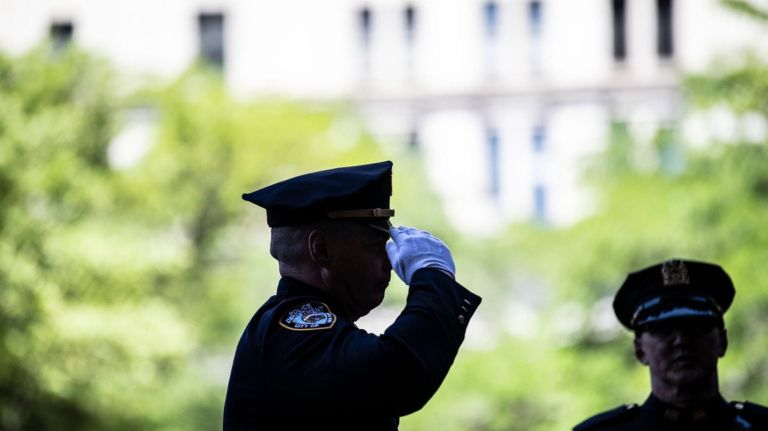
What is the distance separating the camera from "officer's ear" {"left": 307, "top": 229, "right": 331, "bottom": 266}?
12.7 feet

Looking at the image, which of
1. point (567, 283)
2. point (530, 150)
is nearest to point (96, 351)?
point (567, 283)

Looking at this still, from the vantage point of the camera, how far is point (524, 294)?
118ft

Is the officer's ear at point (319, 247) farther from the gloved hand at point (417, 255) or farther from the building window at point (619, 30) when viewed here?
the building window at point (619, 30)

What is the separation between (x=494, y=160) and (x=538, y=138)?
1.65m

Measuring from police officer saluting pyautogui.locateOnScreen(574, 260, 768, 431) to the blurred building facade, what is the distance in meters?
46.4

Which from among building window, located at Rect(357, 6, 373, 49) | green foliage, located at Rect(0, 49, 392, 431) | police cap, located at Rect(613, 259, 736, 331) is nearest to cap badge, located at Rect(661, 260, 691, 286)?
police cap, located at Rect(613, 259, 736, 331)

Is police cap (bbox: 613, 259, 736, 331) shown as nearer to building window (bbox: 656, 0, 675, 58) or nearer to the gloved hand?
the gloved hand

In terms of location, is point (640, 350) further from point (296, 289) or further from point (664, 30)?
point (664, 30)

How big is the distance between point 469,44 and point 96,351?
34.0 metres

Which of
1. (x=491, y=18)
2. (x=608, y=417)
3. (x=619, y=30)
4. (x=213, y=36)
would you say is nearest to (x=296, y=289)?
(x=608, y=417)

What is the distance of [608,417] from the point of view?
5.77 metres

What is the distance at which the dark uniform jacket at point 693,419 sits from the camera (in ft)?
18.3

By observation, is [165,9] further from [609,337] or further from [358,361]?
[358,361]

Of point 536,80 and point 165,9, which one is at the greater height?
point 165,9
